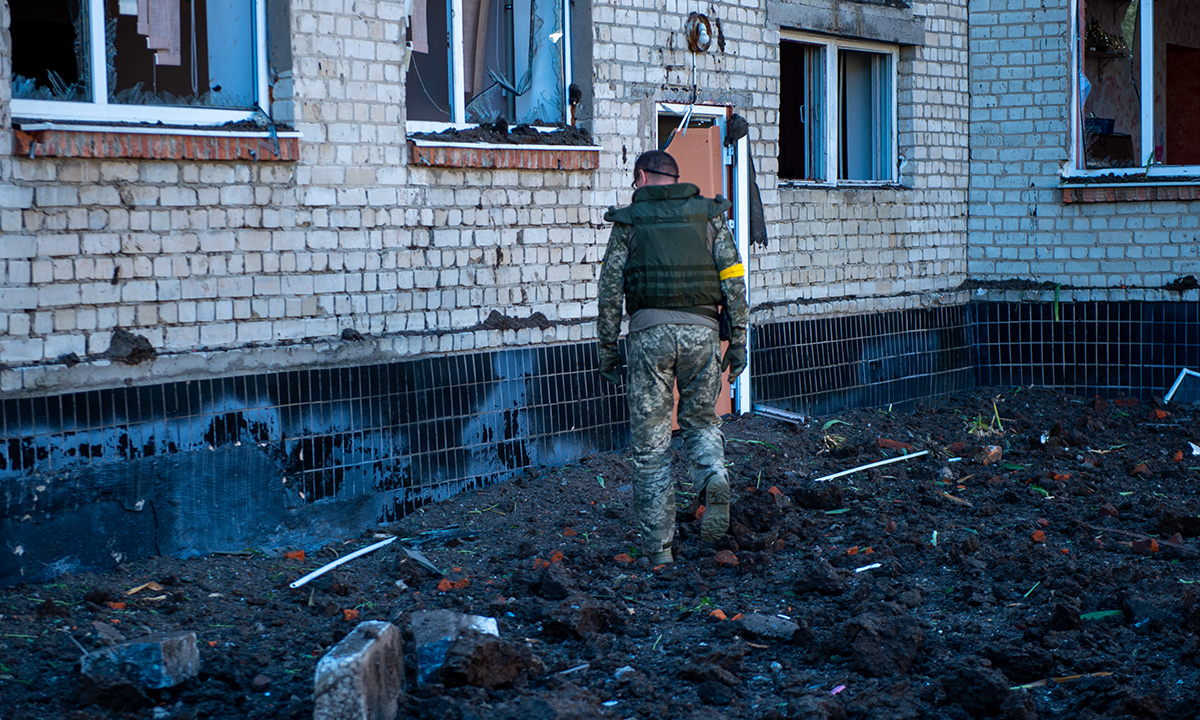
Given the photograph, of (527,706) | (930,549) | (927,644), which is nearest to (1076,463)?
(930,549)

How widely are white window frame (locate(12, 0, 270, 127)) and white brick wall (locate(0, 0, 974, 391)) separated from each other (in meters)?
0.21

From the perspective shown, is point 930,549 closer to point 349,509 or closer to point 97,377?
A: point 349,509

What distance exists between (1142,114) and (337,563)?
806 centimetres

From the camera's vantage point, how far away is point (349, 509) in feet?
21.5

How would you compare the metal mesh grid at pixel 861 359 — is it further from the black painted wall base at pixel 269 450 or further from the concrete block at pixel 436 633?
the concrete block at pixel 436 633

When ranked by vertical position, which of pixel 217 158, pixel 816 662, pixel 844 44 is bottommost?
pixel 816 662

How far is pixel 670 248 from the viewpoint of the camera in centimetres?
573

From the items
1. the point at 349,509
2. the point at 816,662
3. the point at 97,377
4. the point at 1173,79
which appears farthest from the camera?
the point at 1173,79

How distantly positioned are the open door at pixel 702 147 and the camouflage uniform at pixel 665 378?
253 cm

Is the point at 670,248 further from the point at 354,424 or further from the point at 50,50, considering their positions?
the point at 50,50

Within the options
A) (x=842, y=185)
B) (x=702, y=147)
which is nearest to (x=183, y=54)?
(x=702, y=147)

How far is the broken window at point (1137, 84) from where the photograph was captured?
33.7 ft

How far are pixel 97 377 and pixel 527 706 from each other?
9.62ft

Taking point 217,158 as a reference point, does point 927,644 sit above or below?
below
